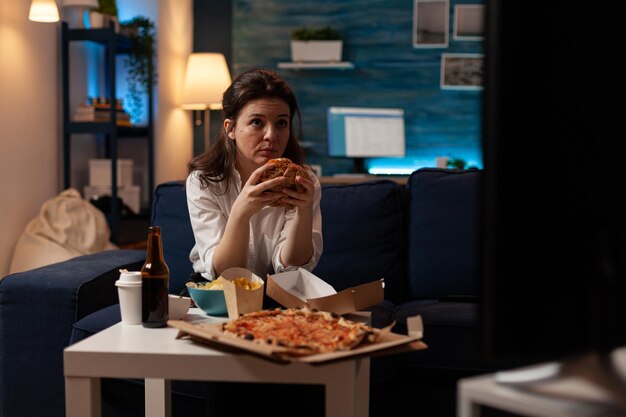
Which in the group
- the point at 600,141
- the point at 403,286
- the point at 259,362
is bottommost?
the point at 403,286

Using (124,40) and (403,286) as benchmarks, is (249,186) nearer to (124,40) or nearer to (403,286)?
(403,286)

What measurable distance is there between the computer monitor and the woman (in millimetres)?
3156

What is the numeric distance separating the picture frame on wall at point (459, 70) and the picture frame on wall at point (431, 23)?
0.12 meters

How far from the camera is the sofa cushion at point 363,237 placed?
2.61m

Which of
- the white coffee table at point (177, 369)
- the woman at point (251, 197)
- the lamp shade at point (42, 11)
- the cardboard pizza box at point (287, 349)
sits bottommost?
the white coffee table at point (177, 369)

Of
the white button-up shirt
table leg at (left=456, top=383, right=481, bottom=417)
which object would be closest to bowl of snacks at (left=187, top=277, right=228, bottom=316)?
the white button-up shirt

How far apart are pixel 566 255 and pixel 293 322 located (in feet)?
2.01

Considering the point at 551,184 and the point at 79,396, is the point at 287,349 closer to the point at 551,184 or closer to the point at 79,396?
the point at 79,396

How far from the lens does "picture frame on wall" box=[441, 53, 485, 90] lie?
223 inches

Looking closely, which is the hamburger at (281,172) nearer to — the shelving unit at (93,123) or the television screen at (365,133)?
the shelving unit at (93,123)

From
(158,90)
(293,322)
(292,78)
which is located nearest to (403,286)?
(293,322)

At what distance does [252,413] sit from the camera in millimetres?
1967

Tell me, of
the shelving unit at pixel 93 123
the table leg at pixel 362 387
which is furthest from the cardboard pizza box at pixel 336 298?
the shelving unit at pixel 93 123

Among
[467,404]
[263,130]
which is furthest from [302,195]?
[467,404]
